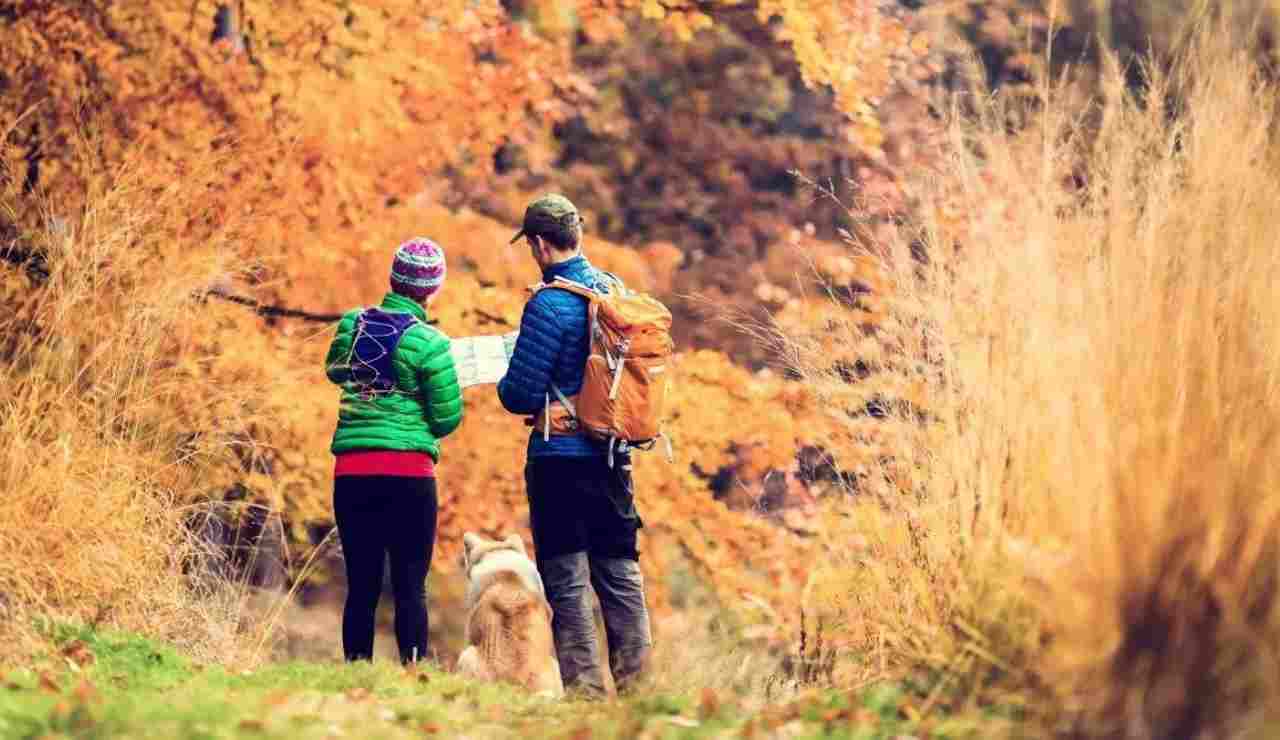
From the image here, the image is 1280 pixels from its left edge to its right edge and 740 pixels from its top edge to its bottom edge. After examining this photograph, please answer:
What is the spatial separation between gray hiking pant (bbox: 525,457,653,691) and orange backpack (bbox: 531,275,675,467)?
0.14 m

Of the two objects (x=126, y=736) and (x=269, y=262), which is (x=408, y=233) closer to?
(x=269, y=262)

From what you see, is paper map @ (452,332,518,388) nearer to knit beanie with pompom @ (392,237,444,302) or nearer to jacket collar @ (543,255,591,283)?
knit beanie with pompom @ (392,237,444,302)

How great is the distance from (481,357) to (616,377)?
82 centimetres

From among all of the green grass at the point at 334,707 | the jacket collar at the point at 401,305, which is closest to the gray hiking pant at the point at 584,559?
the green grass at the point at 334,707

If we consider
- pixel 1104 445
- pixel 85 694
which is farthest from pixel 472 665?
pixel 1104 445

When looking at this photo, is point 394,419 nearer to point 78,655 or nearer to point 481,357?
point 481,357

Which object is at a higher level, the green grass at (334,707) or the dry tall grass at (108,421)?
the dry tall grass at (108,421)

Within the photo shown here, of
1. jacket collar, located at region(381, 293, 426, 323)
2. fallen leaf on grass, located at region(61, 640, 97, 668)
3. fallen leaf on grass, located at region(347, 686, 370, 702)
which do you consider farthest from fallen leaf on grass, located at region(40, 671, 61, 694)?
jacket collar, located at region(381, 293, 426, 323)

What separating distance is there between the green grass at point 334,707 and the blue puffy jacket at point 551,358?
84 centimetres

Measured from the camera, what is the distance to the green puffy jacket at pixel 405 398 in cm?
620

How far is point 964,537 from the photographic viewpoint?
4430 mm

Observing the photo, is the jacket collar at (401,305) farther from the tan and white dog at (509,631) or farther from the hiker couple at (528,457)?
the tan and white dog at (509,631)

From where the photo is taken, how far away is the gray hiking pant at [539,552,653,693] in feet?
19.3

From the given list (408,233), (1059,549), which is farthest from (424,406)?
(408,233)
